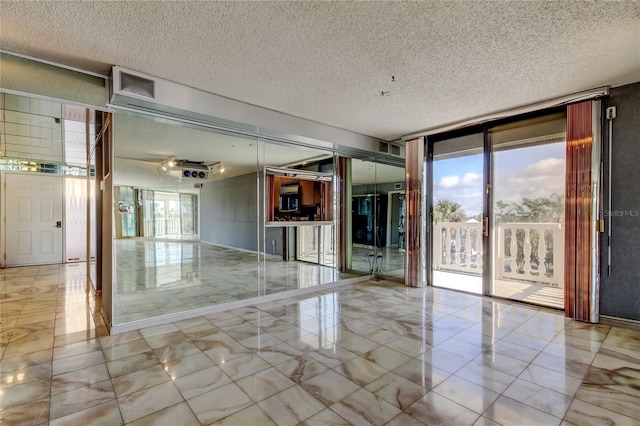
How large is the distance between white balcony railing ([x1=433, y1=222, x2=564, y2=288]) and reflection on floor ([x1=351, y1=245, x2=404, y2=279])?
871 mm

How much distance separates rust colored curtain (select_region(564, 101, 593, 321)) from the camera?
3.40 metres

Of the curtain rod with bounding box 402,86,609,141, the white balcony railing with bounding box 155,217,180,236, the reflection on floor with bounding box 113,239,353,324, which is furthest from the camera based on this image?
the white balcony railing with bounding box 155,217,180,236

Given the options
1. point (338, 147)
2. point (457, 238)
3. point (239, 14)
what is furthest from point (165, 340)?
point (457, 238)

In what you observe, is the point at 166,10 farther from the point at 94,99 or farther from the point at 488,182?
the point at 488,182

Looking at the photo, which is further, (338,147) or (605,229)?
(338,147)

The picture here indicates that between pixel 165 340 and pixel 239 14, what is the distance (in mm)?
3023

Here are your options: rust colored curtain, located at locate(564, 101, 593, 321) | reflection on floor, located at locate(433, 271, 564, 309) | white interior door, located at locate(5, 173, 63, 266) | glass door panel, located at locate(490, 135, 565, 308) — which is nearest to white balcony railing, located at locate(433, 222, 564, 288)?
glass door panel, located at locate(490, 135, 565, 308)

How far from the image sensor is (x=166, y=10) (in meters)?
2.03

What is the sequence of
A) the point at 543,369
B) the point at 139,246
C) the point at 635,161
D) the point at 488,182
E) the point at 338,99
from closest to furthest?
the point at 543,369 < the point at 635,161 < the point at 338,99 < the point at 139,246 < the point at 488,182

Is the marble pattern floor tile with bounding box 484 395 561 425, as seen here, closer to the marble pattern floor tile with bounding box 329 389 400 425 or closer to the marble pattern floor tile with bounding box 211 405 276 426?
the marble pattern floor tile with bounding box 329 389 400 425

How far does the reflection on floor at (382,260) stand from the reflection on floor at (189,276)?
667 millimetres

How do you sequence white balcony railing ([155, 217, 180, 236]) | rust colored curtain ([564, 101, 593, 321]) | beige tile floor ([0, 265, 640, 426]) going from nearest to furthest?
beige tile floor ([0, 265, 640, 426]), rust colored curtain ([564, 101, 593, 321]), white balcony railing ([155, 217, 180, 236])

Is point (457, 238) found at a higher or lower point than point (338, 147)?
lower

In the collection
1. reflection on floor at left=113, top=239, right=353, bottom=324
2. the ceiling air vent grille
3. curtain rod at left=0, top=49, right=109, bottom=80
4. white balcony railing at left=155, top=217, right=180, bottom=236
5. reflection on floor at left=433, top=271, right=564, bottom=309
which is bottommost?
reflection on floor at left=433, top=271, right=564, bottom=309
